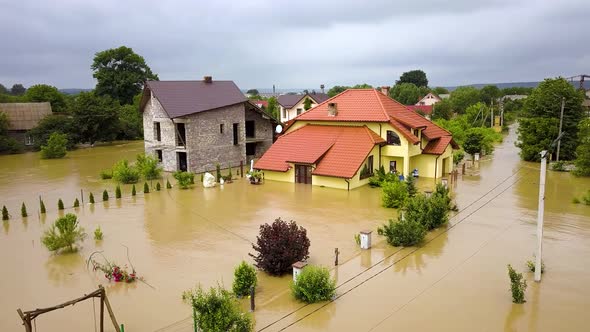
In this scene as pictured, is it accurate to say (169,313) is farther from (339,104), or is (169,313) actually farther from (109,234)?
(339,104)

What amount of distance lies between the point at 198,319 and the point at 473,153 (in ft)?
102

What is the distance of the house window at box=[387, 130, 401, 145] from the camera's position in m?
26.3

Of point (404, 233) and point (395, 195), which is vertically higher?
point (395, 195)

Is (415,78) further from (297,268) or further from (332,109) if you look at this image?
(297,268)

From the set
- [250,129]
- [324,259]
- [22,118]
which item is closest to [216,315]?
[324,259]

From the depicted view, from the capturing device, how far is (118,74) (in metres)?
67.3

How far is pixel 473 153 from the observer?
35.5 m

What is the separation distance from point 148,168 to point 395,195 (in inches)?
614

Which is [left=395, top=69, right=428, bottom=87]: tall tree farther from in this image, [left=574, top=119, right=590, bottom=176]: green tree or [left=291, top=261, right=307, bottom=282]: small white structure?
[left=291, top=261, right=307, bottom=282]: small white structure

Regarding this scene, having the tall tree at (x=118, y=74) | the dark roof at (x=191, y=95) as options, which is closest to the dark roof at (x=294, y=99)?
the tall tree at (x=118, y=74)

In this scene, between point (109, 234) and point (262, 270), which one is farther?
point (109, 234)

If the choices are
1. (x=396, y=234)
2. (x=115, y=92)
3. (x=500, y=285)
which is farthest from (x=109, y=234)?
(x=115, y=92)

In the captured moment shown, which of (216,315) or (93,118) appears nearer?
(216,315)

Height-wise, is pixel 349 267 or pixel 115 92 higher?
pixel 115 92
